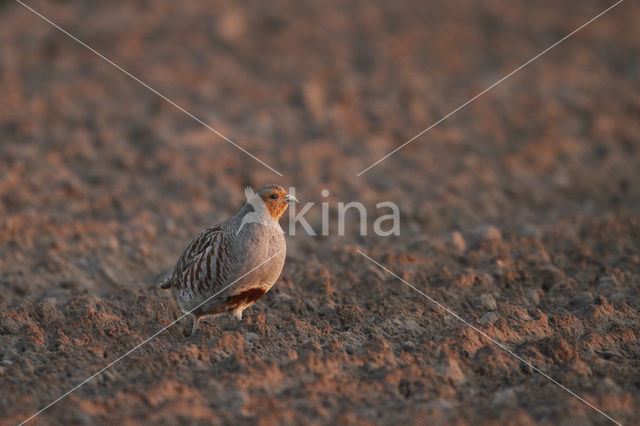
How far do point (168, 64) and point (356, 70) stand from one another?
3569mm

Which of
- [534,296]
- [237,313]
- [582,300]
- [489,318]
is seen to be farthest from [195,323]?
[582,300]

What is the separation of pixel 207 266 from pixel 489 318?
6.99ft

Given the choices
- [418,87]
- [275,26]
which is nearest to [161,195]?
[418,87]

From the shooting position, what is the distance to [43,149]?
33.0 feet

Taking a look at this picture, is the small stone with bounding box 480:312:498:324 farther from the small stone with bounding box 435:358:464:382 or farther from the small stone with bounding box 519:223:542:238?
the small stone with bounding box 519:223:542:238

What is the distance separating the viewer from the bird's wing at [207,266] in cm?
502

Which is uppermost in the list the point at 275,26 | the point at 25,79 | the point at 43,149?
the point at 275,26

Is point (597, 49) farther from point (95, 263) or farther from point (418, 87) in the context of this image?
point (95, 263)

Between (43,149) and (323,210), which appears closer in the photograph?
(323,210)

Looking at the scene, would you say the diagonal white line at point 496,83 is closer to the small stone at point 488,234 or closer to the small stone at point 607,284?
the small stone at point 488,234

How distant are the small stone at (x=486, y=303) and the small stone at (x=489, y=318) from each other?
20 centimetres

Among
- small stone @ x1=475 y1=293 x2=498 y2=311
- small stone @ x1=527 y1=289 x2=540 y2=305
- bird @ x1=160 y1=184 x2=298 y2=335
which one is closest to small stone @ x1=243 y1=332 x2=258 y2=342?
bird @ x1=160 y1=184 x2=298 y2=335

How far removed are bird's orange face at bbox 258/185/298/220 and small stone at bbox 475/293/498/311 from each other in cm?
175

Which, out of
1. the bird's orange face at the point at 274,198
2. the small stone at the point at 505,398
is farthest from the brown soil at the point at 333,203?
the bird's orange face at the point at 274,198
